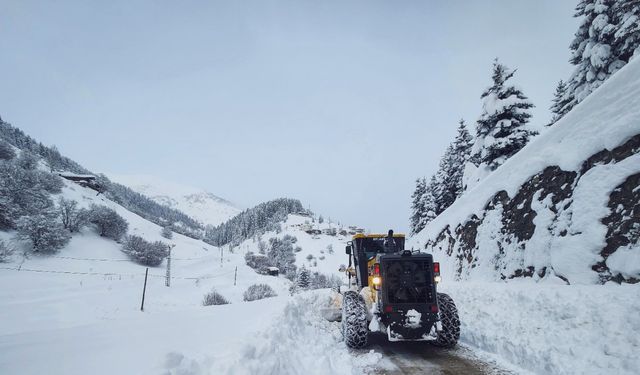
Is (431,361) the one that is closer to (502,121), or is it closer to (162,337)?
(162,337)

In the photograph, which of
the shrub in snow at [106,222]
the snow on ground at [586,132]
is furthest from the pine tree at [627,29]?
the shrub in snow at [106,222]

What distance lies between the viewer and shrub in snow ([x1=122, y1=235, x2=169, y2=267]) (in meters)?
37.8

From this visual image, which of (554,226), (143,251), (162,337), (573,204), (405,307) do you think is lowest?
(162,337)

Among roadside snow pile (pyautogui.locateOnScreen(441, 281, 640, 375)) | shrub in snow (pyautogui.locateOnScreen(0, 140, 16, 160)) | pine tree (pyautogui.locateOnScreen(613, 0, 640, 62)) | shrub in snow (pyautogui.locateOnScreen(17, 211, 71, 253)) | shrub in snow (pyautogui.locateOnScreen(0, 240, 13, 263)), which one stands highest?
shrub in snow (pyautogui.locateOnScreen(0, 140, 16, 160))

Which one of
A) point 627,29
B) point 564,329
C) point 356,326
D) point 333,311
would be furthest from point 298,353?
point 627,29

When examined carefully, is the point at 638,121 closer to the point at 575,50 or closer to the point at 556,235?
the point at 556,235

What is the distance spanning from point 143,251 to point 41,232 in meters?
11.2

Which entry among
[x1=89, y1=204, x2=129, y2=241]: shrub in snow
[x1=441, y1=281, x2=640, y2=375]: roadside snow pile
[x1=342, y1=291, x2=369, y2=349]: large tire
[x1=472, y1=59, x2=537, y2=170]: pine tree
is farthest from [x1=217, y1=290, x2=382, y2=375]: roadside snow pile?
[x1=89, y1=204, x2=129, y2=241]: shrub in snow

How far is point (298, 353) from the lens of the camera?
6.13 metres

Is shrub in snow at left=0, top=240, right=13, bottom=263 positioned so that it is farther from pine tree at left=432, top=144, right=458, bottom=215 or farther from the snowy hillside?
pine tree at left=432, top=144, right=458, bottom=215

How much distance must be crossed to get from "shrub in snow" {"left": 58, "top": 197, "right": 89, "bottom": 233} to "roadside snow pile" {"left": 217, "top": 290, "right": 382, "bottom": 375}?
3832 cm

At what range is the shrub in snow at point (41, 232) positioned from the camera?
90.5 feet

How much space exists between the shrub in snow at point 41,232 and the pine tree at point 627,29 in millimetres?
44656

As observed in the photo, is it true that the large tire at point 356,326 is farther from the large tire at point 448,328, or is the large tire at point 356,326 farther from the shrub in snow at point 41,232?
the shrub in snow at point 41,232
